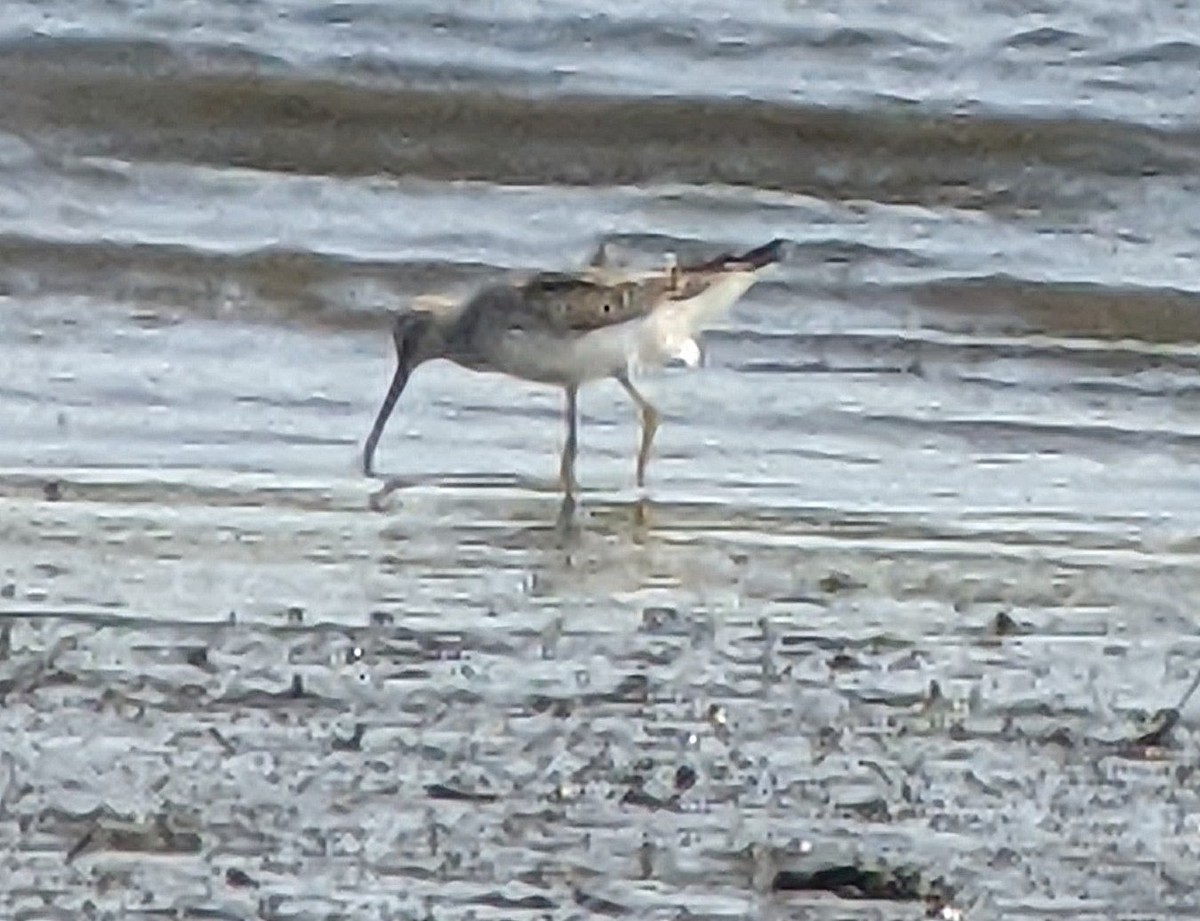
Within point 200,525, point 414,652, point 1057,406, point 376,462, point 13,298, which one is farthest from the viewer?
point 13,298

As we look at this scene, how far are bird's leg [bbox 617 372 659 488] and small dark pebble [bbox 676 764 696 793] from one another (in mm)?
1645

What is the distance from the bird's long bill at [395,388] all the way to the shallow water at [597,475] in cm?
4

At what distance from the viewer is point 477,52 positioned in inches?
366

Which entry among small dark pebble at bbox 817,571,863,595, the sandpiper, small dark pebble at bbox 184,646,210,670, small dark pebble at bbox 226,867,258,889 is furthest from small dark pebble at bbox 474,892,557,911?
the sandpiper

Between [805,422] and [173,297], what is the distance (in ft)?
4.78

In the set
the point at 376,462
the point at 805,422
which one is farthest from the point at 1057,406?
the point at 376,462

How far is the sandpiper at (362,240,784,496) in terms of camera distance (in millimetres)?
7195

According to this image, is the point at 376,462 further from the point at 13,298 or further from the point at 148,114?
the point at 148,114

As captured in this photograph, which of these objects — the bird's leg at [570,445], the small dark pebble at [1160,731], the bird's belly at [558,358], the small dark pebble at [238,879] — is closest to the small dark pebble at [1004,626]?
the small dark pebble at [1160,731]

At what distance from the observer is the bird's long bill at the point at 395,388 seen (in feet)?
21.9

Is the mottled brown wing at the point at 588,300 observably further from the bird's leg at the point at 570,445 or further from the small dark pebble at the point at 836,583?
the small dark pebble at the point at 836,583

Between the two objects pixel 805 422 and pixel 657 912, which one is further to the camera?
pixel 805 422

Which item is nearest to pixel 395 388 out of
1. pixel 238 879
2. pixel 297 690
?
pixel 297 690

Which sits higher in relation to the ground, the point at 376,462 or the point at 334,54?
the point at 334,54
